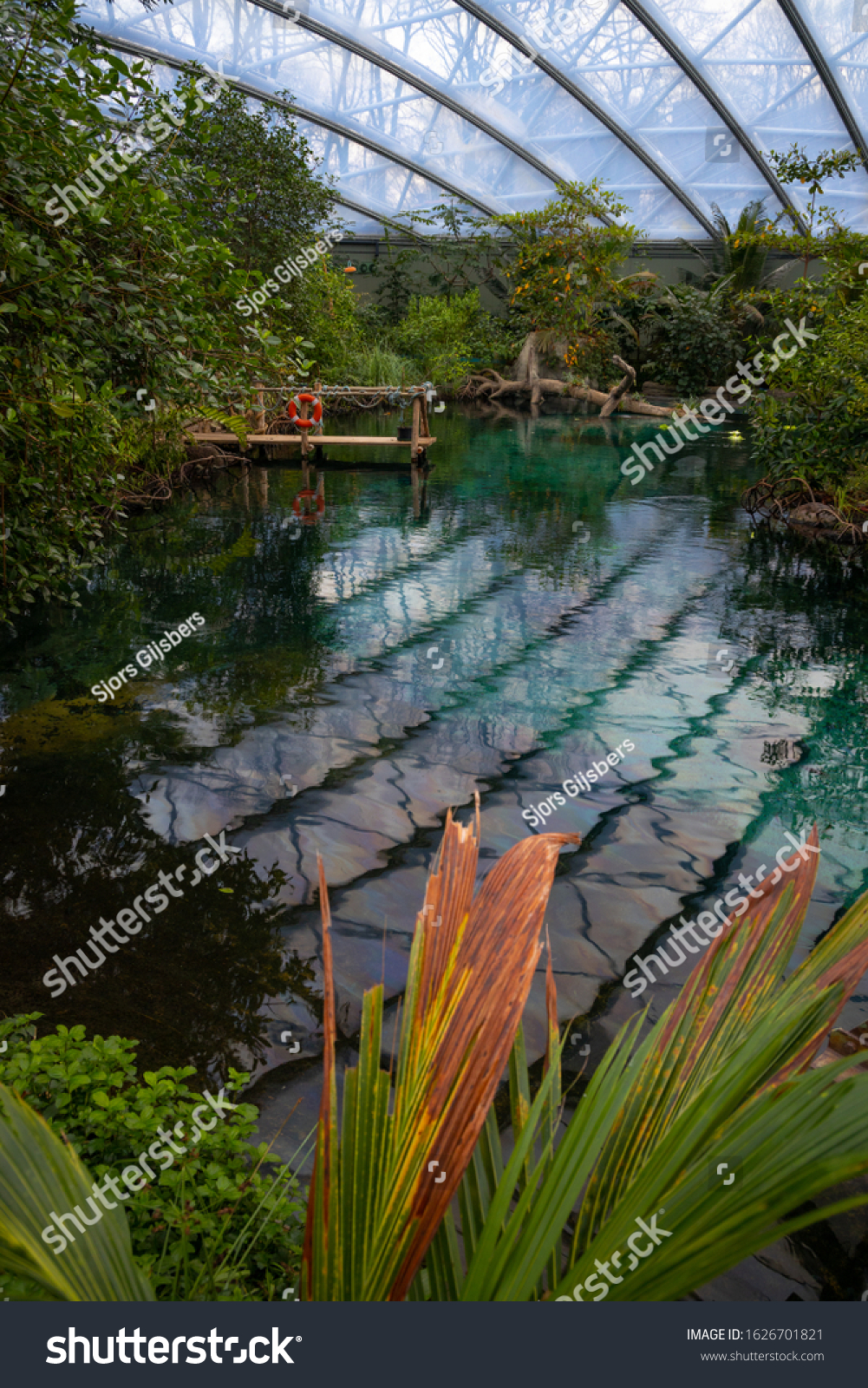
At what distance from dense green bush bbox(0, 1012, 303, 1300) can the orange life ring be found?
1346 centimetres

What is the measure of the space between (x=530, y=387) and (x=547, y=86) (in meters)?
7.29

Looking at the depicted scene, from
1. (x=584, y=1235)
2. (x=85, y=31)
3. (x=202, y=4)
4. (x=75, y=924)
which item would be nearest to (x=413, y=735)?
(x=75, y=924)

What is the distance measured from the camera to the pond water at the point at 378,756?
3.32 m

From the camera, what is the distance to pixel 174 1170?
82.7 inches

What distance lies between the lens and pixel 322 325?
1931cm

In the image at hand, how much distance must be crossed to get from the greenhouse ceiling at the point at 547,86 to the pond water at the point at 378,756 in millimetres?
16951

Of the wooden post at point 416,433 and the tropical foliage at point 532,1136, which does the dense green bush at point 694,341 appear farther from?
the tropical foliage at point 532,1136

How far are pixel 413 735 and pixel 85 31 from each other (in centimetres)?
665

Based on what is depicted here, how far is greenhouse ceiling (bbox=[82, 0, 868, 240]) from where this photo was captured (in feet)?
66.7

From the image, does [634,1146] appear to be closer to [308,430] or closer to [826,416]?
[826,416]

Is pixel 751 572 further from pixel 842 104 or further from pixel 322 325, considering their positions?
pixel 842 104

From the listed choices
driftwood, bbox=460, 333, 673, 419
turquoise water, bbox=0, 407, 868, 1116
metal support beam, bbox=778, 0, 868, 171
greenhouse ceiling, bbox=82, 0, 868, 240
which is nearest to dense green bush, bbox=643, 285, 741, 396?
driftwood, bbox=460, 333, 673, 419

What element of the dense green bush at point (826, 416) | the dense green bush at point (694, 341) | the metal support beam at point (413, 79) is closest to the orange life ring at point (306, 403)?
the dense green bush at point (826, 416)

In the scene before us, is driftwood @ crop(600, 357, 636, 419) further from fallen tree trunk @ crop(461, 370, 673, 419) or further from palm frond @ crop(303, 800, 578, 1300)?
palm frond @ crop(303, 800, 578, 1300)
